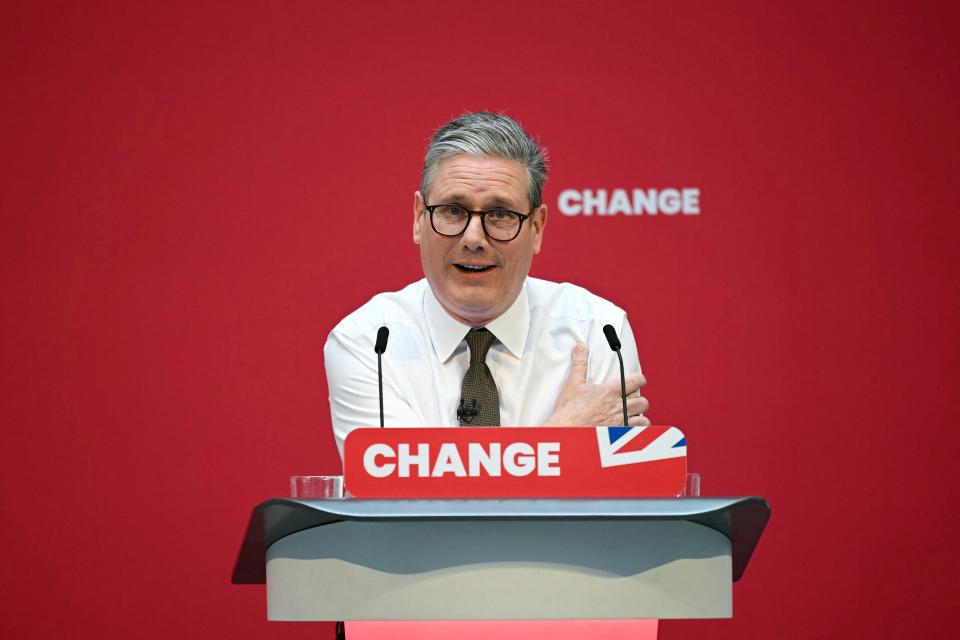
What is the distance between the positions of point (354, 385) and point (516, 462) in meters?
0.89

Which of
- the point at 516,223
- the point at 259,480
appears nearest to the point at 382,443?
the point at 516,223

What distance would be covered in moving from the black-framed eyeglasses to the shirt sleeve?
287mm

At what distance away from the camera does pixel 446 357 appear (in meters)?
2.36

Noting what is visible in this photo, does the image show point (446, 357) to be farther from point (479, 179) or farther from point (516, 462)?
point (516, 462)

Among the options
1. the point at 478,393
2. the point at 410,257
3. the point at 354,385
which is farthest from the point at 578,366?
the point at 410,257

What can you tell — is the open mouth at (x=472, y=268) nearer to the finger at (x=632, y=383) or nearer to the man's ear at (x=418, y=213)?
the man's ear at (x=418, y=213)

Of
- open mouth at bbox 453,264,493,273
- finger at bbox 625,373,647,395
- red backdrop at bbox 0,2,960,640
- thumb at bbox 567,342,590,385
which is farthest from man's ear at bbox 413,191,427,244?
red backdrop at bbox 0,2,960,640

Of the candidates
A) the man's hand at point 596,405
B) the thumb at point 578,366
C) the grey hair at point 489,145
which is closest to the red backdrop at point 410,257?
the grey hair at point 489,145

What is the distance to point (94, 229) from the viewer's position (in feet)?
10.4

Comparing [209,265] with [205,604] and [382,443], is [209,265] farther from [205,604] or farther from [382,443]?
[382,443]

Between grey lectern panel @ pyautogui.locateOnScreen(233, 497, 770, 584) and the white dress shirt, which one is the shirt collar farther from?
grey lectern panel @ pyautogui.locateOnScreen(233, 497, 770, 584)

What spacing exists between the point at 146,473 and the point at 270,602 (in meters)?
1.84

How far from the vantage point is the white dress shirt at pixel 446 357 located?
2.31 metres

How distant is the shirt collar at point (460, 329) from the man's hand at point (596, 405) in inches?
15.6
